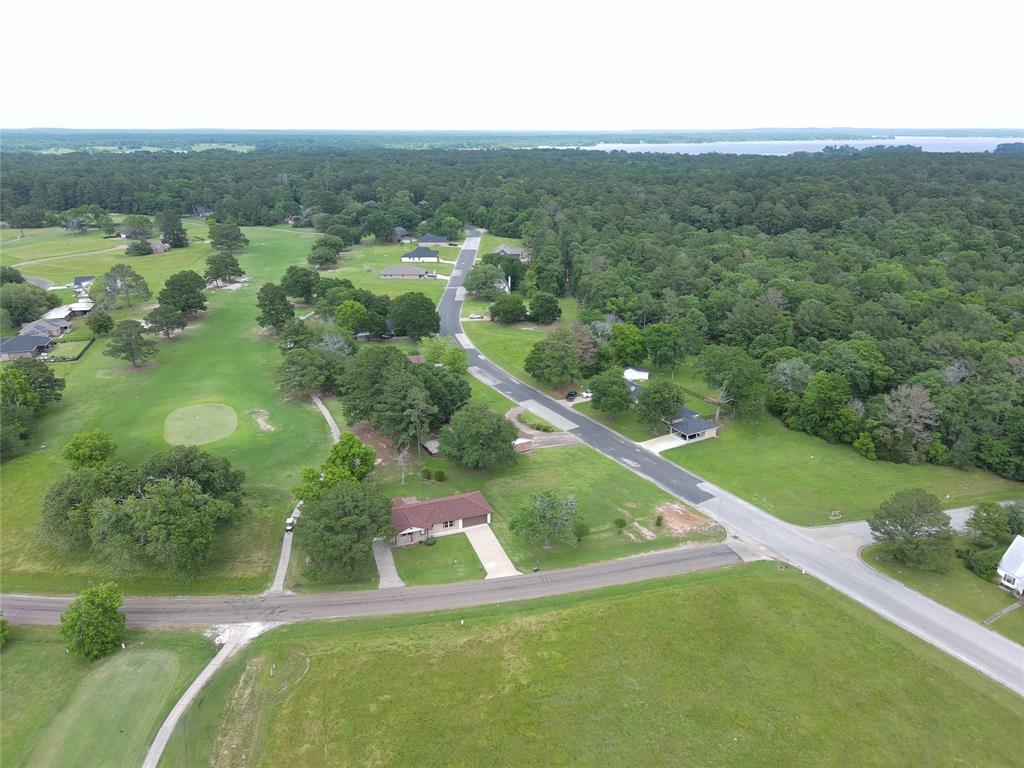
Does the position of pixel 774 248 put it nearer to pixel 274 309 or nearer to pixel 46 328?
pixel 274 309

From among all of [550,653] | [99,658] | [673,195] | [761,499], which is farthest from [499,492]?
[673,195]

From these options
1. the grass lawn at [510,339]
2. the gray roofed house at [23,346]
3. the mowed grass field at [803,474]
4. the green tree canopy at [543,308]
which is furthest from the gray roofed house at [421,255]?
the mowed grass field at [803,474]

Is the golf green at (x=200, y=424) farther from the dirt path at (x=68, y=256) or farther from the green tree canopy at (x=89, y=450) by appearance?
the dirt path at (x=68, y=256)

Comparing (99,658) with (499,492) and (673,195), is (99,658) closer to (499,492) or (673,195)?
(499,492)

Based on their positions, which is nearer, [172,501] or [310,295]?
[172,501]

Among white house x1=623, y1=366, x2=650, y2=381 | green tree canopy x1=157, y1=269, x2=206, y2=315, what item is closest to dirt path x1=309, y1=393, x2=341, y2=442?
white house x1=623, y1=366, x2=650, y2=381

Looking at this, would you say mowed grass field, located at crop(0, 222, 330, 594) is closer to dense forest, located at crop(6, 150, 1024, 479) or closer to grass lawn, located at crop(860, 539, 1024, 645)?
grass lawn, located at crop(860, 539, 1024, 645)

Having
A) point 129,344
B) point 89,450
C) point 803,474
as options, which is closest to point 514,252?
point 129,344
